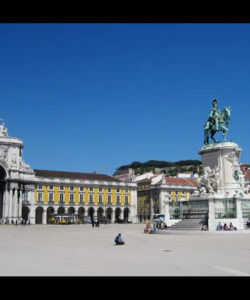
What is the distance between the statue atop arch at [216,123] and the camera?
33656mm

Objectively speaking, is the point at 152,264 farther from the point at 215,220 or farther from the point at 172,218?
the point at 172,218

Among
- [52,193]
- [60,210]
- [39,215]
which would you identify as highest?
[52,193]

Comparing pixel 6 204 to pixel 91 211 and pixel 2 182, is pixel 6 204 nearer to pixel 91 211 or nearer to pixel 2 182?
pixel 2 182

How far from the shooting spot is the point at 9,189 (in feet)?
254

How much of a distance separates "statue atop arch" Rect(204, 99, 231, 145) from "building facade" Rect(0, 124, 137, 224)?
166ft

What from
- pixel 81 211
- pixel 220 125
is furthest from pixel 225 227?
pixel 81 211

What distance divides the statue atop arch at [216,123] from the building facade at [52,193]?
50.6 m

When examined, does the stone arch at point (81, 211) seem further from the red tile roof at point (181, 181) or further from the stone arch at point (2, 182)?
the red tile roof at point (181, 181)

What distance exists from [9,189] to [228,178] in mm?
54508

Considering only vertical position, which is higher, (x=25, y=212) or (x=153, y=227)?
(x=25, y=212)

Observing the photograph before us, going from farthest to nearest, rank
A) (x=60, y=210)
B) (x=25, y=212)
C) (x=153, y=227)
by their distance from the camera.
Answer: (x=60, y=210), (x=25, y=212), (x=153, y=227)

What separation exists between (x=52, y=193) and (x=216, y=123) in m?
55.7

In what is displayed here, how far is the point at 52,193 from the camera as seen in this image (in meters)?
83.9
